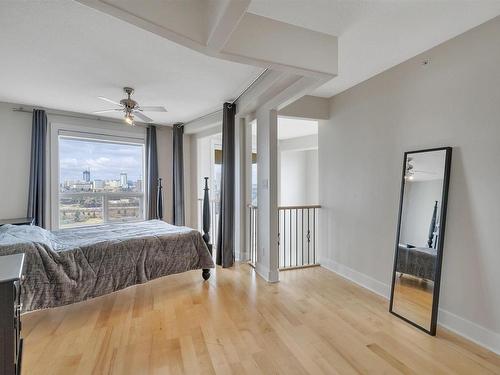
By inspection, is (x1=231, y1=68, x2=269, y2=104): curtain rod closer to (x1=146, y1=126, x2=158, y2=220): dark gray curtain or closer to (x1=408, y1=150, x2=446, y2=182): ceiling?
(x1=408, y1=150, x2=446, y2=182): ceiling

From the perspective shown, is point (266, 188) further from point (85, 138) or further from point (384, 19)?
point (85, 138)

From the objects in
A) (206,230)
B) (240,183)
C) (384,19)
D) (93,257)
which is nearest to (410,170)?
(384,19)

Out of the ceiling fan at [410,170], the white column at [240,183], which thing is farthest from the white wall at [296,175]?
the ceiling fan at [410,170]

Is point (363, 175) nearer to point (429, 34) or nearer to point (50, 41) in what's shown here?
point (429, 34)

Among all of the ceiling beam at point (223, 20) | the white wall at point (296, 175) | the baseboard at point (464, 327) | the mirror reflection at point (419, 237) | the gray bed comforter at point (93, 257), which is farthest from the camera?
the white wall at point (296, 175)

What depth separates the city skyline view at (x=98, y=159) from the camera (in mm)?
4477

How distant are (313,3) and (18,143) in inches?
181

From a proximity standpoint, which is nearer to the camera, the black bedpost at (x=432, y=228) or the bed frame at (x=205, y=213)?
the black bedpost at (x=432, y=228)

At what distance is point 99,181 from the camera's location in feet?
15.6

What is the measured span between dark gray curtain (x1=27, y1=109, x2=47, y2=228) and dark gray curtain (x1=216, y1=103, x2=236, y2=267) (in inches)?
111

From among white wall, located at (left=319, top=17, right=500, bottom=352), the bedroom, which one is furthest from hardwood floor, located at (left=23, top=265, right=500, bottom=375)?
white wall, located at (left=319, top=17, right=500, bottom=352)

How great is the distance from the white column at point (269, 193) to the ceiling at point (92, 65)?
622 mm

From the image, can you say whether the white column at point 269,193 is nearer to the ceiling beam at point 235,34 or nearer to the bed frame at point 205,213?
the bed frame at point 205,213

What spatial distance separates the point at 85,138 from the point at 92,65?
2.37 metres
